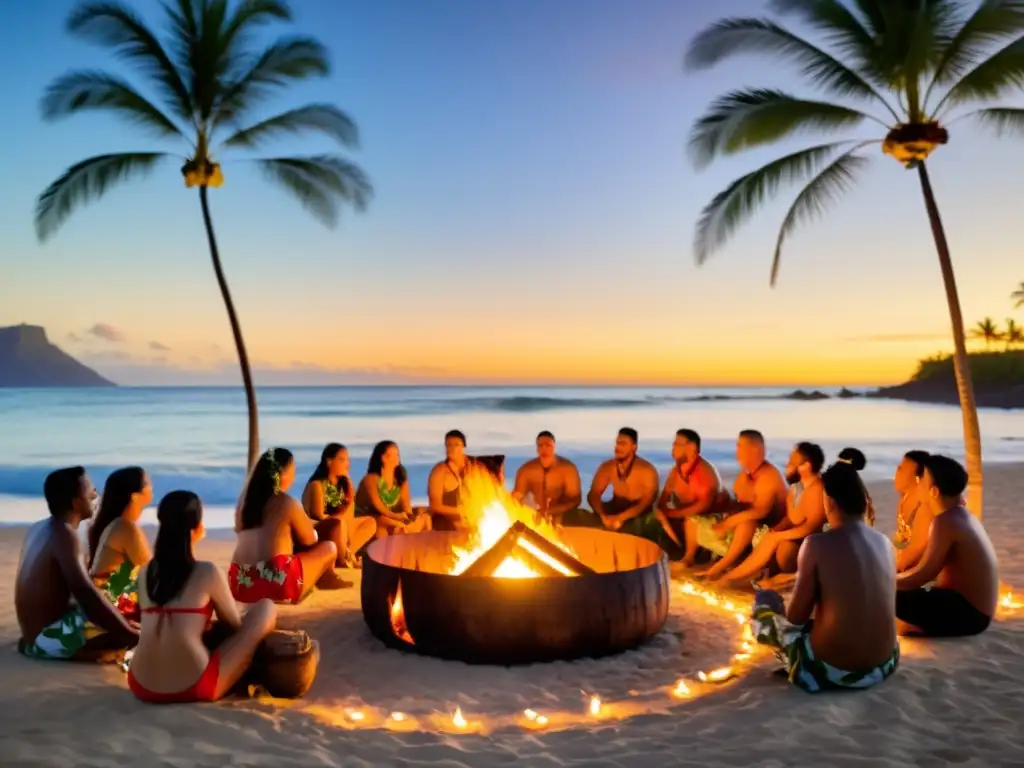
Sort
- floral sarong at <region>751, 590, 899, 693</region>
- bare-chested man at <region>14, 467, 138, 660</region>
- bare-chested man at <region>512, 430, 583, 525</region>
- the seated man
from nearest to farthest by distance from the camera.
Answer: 1. floral sarong at <region>751, 590, 899, 693</region>
2. bare-chested man at <region>14, 467, 138, 660</region>
3. the seated man
4. bare-chested man at <region>512, 430, 583, 525</region>

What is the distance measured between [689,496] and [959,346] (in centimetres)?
403

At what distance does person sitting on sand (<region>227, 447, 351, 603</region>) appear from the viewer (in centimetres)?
645

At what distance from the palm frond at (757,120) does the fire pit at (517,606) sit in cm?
663

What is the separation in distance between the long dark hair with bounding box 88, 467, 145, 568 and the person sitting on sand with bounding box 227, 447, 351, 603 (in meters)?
1.27

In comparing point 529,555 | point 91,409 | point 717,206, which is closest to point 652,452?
point 717,206

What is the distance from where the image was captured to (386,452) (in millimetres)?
8352

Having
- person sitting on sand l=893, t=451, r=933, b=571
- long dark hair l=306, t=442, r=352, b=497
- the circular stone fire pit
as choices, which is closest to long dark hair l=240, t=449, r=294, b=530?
long dark hair l=306, t=442, r=352, b=497

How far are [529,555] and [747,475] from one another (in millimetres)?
2793

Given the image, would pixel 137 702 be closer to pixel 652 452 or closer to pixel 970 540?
pixel 970 540

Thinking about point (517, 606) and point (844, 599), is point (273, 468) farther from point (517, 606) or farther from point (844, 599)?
point (844, 599)

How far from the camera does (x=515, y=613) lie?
207 inches

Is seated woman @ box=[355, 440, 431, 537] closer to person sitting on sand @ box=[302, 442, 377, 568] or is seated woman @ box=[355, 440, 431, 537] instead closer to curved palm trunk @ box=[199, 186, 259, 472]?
person sitting on sand @ box=[302, 442, 377, 568]

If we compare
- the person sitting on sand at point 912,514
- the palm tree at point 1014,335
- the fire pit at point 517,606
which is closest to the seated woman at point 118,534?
the fire pit at point 517,606

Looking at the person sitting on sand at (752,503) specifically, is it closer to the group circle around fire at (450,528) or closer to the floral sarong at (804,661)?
the group circle around fire at (450,528)
